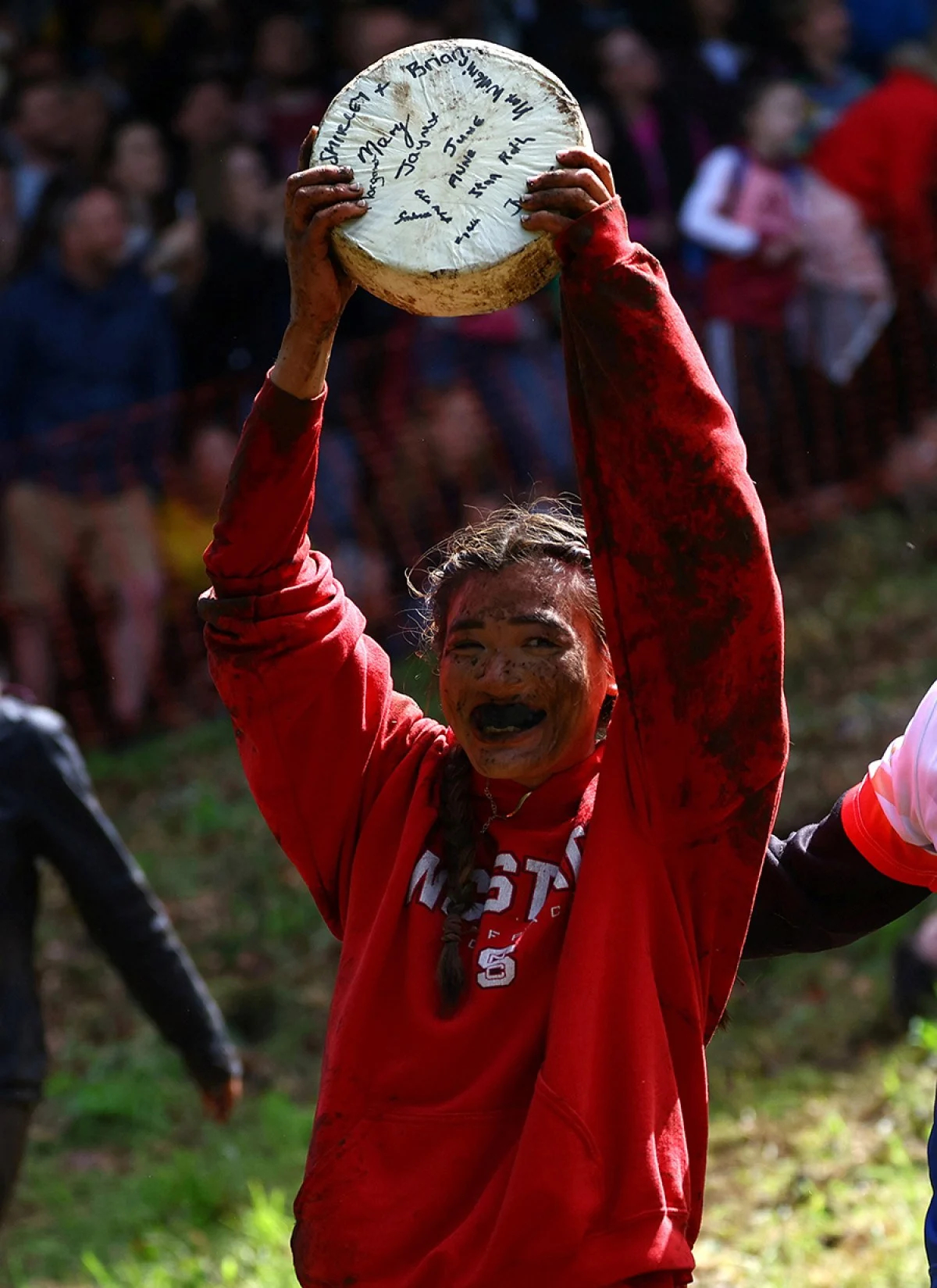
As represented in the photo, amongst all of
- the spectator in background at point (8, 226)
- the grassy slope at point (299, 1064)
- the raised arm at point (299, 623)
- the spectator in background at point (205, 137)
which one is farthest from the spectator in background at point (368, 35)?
the raised arm at point (299, 623)

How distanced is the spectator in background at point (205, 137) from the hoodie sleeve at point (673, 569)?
229 inches

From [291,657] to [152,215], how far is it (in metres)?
5.98

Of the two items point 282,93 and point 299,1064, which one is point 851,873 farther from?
point 282,93

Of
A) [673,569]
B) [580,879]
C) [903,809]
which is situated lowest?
[903,809]

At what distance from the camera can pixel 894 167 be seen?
26.3 ft

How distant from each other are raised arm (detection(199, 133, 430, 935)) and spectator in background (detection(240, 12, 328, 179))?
19.4 feet

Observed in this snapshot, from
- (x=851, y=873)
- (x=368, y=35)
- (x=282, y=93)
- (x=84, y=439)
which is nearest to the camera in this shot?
(x=851, y=873)

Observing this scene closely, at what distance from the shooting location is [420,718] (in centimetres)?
267

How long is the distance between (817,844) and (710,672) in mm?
586

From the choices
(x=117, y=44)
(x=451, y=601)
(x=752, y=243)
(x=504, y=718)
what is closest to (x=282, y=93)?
(x=117, y=44)

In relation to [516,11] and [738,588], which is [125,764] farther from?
[738,588]

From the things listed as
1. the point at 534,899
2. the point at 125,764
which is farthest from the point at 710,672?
the point at 125,764

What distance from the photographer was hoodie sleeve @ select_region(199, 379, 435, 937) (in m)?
2.45
